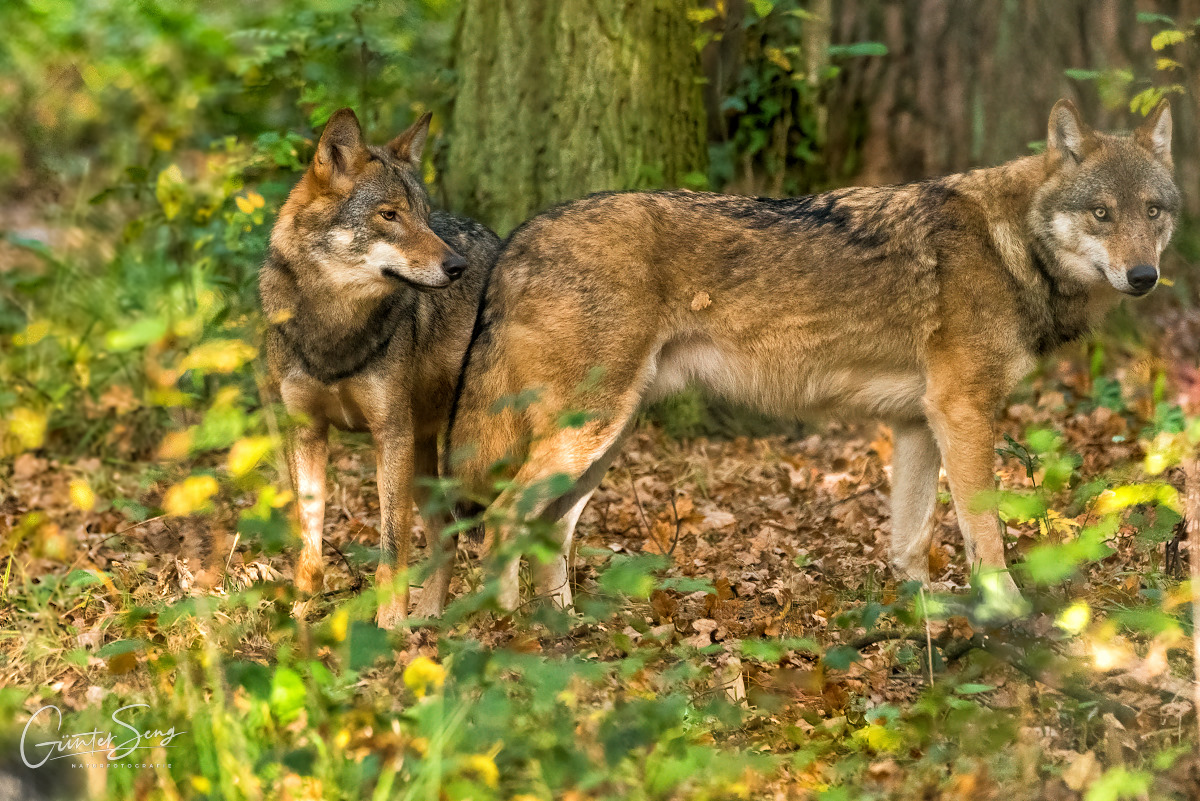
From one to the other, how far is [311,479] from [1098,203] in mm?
3754

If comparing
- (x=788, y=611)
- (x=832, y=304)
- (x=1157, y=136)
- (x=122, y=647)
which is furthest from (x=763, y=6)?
(x=122, y=647)

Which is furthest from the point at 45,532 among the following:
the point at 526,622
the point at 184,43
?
the point at 184,43

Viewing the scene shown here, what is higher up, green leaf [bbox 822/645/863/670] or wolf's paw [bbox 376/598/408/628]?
green leaf [bbox 822/645/863/670]

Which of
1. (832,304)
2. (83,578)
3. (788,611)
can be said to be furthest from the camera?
(832,304)

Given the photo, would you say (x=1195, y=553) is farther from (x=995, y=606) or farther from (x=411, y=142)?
(x=411, y=142)

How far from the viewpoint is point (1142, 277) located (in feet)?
14.7

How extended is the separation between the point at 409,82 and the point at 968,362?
16.8 ft

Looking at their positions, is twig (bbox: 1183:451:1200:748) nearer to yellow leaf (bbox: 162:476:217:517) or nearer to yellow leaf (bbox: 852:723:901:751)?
yellow leaf (bbox: 852:723:901:751)

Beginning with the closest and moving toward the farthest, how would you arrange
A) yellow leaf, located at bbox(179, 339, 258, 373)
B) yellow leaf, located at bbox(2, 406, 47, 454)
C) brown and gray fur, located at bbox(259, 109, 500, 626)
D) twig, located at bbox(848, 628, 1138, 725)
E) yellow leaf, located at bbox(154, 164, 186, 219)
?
yellow leaf, located at bbox(179, 339, 258, 373) < twig, located at bbox(848, 628, 1138, 725) < brown and gray fur, located at bbox(259, 109, 500, 626) < yellow leaf, located at bbox(2, 406, 47, 454) < yellow leaf, located at bbox(154, 164, 186, 219)

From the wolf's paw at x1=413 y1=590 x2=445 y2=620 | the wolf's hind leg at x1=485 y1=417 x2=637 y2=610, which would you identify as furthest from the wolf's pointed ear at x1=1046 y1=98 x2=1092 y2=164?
the wolf's paw at x1=413 y1=590 x2=445 y2=620

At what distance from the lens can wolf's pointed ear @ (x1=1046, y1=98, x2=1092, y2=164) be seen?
4.82 metres

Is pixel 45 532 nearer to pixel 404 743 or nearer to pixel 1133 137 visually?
pixel 404 743

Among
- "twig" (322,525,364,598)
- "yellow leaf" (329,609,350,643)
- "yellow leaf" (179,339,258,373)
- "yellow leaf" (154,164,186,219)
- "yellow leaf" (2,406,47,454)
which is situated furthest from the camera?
"yellow leaf" (154,164,186,219)

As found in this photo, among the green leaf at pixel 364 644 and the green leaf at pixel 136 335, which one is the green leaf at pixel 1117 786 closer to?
the green leaf at pixel 364 644
